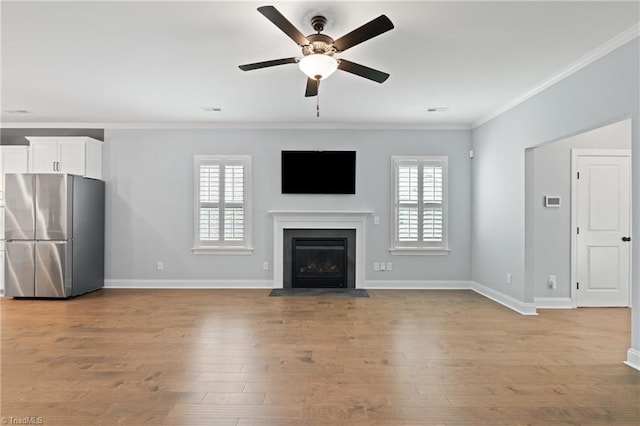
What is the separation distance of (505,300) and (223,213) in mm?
4507

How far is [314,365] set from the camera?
299 cm

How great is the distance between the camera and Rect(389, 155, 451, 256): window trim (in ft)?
19.8

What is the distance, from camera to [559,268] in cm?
491

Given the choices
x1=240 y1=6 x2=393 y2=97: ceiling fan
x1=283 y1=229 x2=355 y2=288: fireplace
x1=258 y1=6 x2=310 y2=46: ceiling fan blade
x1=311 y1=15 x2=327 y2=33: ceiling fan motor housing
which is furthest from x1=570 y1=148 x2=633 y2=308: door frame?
x1=258 y1=6 x2=310 y2=46: ceiling fan blade

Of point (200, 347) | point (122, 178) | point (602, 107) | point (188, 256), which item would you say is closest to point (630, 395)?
point (602, 107)

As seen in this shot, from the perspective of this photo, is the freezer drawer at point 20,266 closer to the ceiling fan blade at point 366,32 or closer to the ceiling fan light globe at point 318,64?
the ceiling fan light globe at point 318,64

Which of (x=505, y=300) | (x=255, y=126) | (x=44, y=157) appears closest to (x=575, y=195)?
(x=505, y=300)

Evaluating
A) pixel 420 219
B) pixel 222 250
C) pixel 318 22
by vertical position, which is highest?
pixel 318 22

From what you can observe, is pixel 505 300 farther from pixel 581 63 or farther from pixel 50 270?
pixel 50 270

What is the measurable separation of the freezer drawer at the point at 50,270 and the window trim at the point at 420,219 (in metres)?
5.01

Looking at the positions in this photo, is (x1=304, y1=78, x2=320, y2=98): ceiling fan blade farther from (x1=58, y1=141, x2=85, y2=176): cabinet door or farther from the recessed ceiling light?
the recessed ceiling light

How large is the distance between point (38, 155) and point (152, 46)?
385 centimetres

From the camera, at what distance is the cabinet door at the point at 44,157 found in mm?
5652

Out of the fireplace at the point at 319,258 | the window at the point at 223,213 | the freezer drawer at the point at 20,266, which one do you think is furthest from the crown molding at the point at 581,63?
the freezer drawer at the point at 20,266
